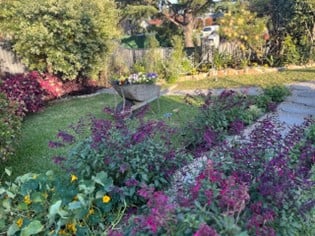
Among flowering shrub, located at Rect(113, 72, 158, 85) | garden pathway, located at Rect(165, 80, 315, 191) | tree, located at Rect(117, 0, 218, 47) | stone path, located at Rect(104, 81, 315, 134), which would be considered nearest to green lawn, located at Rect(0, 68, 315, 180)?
flowering shrub, located at Rect(113, 72, 158, 85)

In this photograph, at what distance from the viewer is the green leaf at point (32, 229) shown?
2.00 metres

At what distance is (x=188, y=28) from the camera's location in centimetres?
1315

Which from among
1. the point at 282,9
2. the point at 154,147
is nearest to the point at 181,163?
the point at 154,147

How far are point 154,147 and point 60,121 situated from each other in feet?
10.6

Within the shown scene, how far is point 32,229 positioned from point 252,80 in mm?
7258

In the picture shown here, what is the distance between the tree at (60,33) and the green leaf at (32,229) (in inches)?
220

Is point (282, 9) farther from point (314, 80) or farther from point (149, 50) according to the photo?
point (149, 50)

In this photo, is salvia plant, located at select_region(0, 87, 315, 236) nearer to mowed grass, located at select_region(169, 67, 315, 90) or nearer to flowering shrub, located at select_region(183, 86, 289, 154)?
flowering shrub, located at select_region(183, 86, 289, 154)

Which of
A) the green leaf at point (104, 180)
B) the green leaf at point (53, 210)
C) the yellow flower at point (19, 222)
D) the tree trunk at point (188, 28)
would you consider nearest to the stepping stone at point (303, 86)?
the green leaf at point (104, 180)

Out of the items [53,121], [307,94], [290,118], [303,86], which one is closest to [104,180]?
[290,118]

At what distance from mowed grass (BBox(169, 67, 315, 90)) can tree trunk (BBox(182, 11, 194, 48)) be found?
13.8 ft

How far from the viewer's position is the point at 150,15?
503 inches

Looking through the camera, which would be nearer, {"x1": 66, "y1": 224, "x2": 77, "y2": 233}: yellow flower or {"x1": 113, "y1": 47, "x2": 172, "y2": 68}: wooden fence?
{"x1": 66, "y1": 224, "x2": 77, "y2": 233}: yellow flower

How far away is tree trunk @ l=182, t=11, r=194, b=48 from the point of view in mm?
12938
